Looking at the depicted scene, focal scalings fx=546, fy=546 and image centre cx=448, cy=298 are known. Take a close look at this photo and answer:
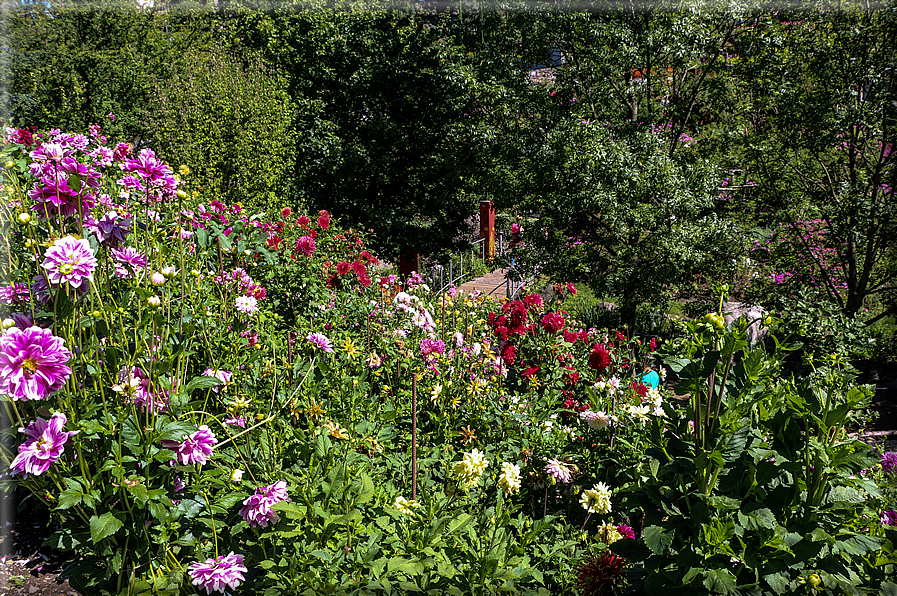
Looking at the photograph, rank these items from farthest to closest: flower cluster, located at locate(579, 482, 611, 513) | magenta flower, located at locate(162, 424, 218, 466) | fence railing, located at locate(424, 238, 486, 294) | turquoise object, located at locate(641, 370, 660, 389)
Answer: fence railing, located at locate(424, 238, 486, 294), turquoise object, located at locate(641, 370, 660, 389), flower cluster, located at locate(579, 482, 611, 513), magenta flower, located at locate(162, 424, 218, 466)

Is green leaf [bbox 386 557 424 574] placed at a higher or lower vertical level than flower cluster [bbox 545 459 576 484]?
higher

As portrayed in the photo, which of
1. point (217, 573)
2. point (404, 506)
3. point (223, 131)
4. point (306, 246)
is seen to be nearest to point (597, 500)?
point (404, 506)

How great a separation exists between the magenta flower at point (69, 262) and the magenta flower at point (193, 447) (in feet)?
1.69

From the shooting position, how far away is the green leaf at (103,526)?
143cm

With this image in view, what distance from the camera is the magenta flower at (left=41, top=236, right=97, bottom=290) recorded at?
4.73 ft

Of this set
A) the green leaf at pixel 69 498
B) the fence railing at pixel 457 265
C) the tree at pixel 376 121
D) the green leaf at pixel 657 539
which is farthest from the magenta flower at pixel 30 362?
the tree at pixel 376 121

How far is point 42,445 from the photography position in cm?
144

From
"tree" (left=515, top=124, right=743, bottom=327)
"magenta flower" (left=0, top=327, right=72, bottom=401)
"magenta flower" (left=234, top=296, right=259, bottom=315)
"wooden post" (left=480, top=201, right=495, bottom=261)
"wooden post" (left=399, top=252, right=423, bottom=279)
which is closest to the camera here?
"magenta flower" (left=0, top=327, right=72, bottom=401)

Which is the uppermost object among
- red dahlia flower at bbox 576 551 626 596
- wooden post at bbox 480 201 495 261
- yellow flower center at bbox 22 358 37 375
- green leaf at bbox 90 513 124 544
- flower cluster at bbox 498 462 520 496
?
yellow flower center at bbox 22 358 37 375

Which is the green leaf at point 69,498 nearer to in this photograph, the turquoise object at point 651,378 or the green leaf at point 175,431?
the green leaf at point 175,431

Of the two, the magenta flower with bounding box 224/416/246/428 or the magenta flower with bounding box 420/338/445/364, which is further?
the magenta flower with bounding box 420/338/445/364

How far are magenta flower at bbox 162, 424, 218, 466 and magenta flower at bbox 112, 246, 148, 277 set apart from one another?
2.28 feet

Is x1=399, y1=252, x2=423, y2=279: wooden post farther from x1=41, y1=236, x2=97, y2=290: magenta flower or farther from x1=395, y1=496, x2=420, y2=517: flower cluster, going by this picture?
x1=41, y1=236, x2=97, y2=290: magenta flower

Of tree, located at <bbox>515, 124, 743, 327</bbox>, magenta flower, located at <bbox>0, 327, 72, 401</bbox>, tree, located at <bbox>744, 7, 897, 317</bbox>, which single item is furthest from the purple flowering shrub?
tree, located at <bbox>744, 7, 897, 317</bbox>
